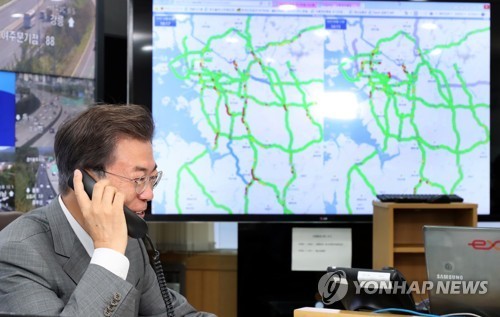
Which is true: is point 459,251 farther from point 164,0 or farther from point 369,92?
point 164,0

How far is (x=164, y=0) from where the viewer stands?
3.64 metres

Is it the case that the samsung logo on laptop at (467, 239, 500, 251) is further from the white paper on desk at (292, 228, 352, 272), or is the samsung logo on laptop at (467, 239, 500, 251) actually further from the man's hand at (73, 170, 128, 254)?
the white paper on desk at (292, 228, 352, 272)

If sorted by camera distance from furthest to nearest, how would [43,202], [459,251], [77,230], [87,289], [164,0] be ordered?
[164,0]
[43,202]
[459,251]
[77,230]
[87,289]

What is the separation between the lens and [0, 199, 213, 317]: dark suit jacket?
60.9 inches

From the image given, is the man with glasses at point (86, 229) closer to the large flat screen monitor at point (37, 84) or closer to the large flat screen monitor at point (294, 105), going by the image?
the large flat screen monitor at point (37, 84)

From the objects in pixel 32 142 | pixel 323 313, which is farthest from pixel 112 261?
pixel 32 142

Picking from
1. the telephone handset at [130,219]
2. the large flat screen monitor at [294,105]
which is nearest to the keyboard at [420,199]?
the large flat screen monitor at [294,105]

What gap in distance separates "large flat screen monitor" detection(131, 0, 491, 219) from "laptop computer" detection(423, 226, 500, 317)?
168cm

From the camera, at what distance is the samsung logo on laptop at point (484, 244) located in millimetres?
1909

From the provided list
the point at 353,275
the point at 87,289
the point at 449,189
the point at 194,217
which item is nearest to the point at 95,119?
the point at 87,289

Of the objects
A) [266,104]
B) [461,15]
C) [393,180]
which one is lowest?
[393,180]

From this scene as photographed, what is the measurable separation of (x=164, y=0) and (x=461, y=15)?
61.2 inches

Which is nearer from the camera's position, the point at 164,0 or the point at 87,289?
the point at 87,289

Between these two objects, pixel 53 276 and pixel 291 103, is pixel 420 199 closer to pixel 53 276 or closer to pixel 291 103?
pixel 291 103
